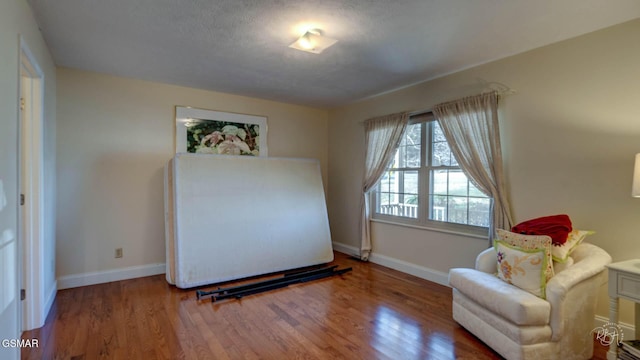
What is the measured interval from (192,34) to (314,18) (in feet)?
3.52

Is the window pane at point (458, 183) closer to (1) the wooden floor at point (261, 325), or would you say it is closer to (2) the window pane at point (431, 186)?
(2) the window pane at point (431, 186)

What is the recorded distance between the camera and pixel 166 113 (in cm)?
405

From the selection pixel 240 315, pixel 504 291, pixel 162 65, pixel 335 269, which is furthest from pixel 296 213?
pixel 504 291

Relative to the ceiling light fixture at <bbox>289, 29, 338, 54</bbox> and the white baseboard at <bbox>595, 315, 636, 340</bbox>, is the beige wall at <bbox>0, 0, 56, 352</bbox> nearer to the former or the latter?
the ceiling light fixture at <bbox>289, 29, 338, 54</bbox>

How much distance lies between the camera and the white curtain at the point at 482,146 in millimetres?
3092

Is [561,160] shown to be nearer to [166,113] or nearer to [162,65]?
[162,65]

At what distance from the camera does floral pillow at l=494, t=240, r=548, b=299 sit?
7.14 ft

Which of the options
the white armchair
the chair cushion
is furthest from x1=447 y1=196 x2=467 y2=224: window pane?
the white armchair

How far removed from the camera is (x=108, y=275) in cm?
368

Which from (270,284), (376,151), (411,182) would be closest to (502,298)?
(411,182)

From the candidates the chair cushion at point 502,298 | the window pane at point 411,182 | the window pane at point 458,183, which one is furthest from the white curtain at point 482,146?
the chair cushion at point 502,298

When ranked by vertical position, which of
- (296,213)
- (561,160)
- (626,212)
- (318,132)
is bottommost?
(296,213)

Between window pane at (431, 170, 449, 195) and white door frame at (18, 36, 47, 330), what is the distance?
3957mm

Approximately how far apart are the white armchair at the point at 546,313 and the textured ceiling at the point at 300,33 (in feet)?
5.92
